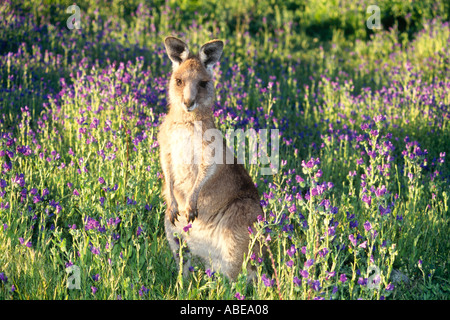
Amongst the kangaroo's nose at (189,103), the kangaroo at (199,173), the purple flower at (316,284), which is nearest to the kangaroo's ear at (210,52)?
the kangaroo at (199,173)

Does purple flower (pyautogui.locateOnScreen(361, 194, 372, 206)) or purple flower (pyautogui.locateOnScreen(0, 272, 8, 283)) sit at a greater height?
purple flower (pyautogui.locateOnScreen(361, 194, 372, 206))

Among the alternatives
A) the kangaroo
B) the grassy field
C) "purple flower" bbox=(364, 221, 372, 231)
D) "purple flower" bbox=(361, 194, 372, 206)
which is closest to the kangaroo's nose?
the kangaroo

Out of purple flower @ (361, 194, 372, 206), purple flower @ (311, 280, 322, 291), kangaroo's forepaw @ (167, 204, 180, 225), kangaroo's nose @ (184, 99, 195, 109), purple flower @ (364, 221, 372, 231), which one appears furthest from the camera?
kangaroo's forepaw @ (167, 204, 180, 225)

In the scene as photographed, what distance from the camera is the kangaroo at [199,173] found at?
3.99 meters

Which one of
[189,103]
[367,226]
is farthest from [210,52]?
[367,226]

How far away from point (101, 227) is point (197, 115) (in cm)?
115

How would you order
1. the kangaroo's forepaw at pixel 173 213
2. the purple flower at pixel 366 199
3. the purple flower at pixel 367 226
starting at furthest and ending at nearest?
the kangaroo's forepaw at pixel 173 213 < the purple flower at pixel 366 199 < the purple flower at pixel 367 226

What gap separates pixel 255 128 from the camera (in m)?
6.39

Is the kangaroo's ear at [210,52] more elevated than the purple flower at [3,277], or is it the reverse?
the kangaroo's ear at [210,52]

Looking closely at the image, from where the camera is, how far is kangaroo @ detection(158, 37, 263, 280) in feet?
13.1

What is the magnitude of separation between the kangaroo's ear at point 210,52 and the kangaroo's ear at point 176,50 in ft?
0.45

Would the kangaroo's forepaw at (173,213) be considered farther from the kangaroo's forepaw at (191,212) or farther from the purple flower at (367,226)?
the purple flower at (367,226)

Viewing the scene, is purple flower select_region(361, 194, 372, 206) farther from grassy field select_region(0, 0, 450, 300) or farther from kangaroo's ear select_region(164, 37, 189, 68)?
kangaroo's ear select_region(164, 37, 189, 68)
